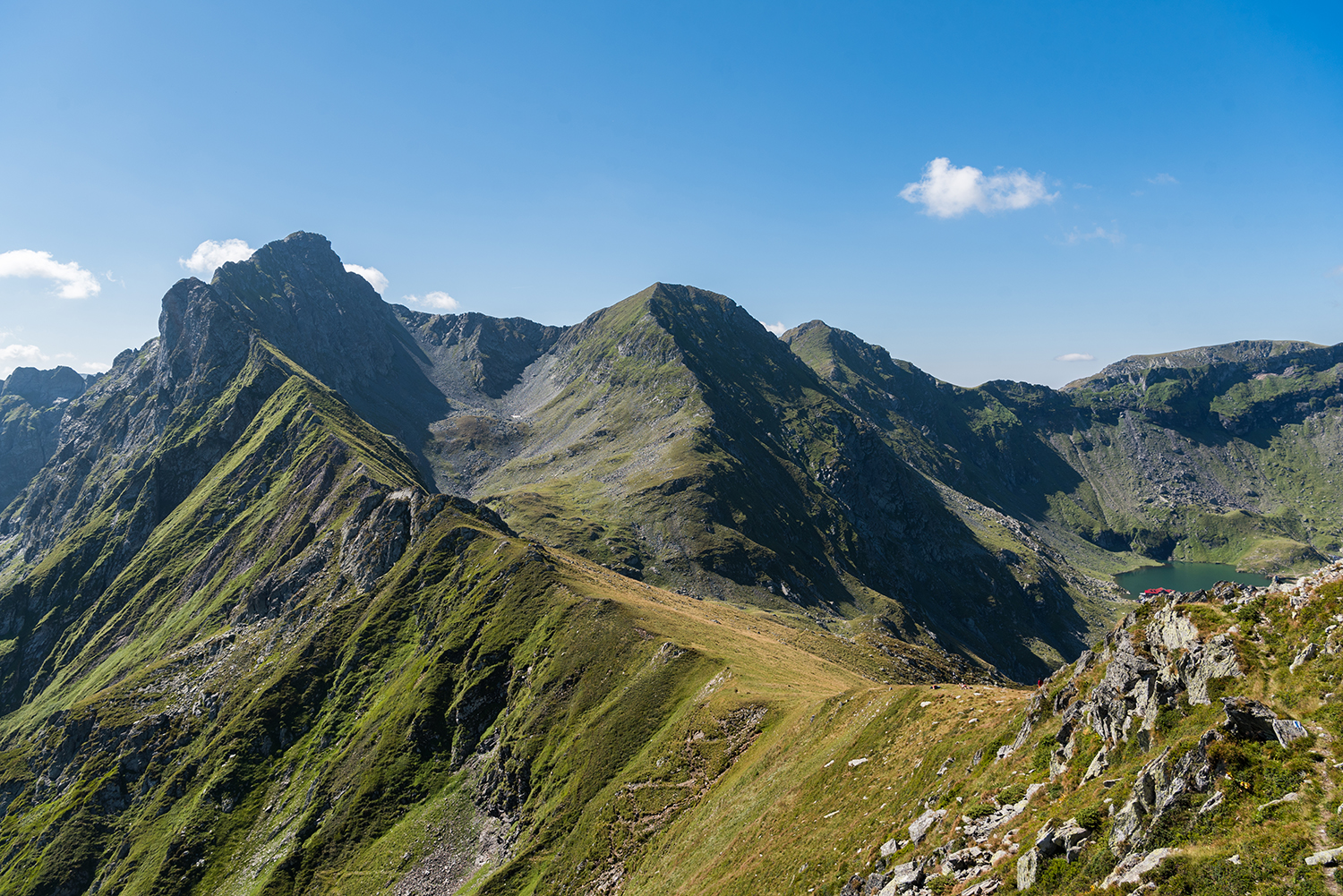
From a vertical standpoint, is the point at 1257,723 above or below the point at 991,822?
above

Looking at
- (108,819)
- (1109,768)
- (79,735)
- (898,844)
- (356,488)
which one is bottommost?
(108,819)

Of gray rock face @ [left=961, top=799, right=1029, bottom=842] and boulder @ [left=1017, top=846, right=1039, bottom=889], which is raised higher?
boulder @ [left=1017, top=846, right=1039, bottom=889]

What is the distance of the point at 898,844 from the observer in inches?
1377

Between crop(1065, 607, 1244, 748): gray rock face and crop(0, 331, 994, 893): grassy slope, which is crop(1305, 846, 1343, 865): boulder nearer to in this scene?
crop(1065, 607, 1244, 748): gray rock face

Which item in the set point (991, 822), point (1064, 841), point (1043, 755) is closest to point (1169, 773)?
point (1064, 841)

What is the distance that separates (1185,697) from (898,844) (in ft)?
53.2

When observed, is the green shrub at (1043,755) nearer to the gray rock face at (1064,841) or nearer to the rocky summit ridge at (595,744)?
the rocky summit ridge at (595,744)

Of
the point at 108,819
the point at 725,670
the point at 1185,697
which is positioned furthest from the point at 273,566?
the point at 1185,697

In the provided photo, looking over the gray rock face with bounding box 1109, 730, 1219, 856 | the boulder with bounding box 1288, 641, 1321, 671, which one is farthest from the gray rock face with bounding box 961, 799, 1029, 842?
the boulder with bounding box 1288, 641, 1321, 671

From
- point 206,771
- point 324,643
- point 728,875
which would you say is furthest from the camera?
point 324,643

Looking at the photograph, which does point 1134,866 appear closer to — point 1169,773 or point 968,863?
point 1169,773

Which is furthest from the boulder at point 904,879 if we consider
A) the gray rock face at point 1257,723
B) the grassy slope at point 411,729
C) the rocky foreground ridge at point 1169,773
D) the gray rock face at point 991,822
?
the grassy slope at point 411,729

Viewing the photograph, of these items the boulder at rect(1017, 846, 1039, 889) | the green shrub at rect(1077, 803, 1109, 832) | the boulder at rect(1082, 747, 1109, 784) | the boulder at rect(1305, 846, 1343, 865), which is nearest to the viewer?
the boulder at rect(1305, 846, 1343, 865)

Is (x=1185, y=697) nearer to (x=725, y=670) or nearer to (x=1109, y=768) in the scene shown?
(x=1109, y=768)
